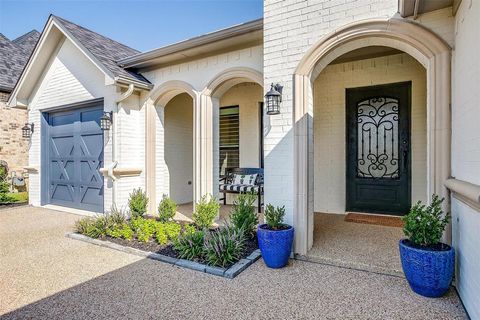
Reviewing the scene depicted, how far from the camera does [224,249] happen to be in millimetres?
3465

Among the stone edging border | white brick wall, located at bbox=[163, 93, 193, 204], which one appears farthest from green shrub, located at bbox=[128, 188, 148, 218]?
white brick wall, located at bbox=[163, 93, 193, 204]

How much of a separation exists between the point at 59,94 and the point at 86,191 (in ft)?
8.18

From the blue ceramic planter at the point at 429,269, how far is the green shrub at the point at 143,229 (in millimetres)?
3448

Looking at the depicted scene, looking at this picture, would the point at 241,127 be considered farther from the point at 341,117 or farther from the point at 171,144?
the point at 341,117

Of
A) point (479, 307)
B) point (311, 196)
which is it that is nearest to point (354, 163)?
point (311, 196)

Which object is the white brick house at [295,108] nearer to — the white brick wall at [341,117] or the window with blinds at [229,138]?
the white brick wall at [341,117]

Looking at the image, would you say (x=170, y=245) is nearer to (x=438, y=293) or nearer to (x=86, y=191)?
(x=438, y=293)

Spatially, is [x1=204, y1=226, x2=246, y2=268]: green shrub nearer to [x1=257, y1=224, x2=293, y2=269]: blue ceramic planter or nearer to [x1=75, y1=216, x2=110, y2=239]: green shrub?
[x1=257, y1=224, x2=293, y2=269]: blue ceramic planter

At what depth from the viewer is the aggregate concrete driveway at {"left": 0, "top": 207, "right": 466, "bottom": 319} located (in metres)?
2.41

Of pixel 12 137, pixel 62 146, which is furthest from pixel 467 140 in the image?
pixel 12 137

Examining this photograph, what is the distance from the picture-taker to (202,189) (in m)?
5.31

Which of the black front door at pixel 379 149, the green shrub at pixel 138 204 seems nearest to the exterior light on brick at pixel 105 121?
the green shrub at pixel 138 204

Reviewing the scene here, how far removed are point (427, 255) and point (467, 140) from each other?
3.50 feet

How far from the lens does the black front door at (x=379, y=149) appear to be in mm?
5273
